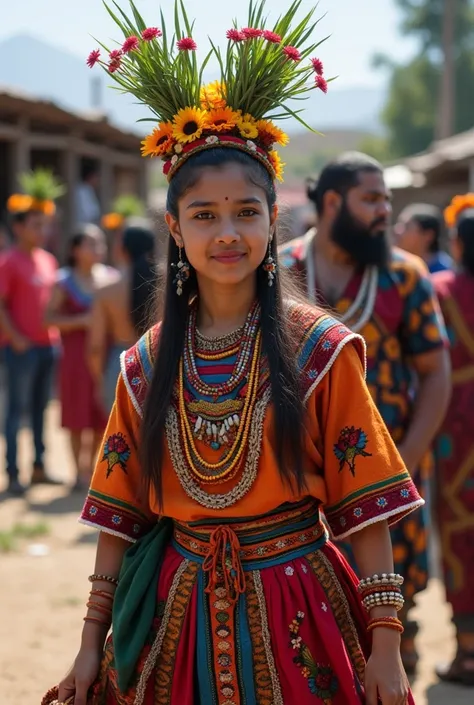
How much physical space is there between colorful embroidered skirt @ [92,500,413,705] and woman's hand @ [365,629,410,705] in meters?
0.09

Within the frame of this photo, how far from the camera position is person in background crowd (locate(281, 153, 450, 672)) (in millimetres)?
4430

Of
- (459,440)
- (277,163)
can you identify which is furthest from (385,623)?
(459,440)

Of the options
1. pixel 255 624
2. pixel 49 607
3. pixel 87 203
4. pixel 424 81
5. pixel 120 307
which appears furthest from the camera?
pixel 424 81

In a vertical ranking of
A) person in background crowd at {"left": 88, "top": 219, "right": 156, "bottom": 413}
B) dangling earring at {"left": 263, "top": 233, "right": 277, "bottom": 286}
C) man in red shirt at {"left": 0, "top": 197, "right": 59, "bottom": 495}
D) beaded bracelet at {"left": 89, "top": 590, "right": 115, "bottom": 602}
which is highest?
man in red shirt at {"left": 0, "top": 197, "right": 59, "bottom": 495}

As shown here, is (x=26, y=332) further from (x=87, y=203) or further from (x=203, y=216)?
(x=87, y=203)

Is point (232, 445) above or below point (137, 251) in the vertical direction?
below

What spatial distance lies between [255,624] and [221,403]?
1.84ft

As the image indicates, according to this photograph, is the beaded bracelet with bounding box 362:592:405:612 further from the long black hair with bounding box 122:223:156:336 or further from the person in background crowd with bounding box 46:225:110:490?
the person in background crowd with bounding box 46:225:110:490

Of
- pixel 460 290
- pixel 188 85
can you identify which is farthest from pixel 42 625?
pixel 188 85

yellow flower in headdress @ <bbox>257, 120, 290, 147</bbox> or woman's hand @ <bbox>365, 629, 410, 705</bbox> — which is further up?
yellow flower in headdress @ <bbox>257, 120, 290, 147</bbox>

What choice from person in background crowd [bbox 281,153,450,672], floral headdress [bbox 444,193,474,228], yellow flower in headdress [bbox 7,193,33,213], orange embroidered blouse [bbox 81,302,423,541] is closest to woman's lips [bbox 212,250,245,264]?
orange embroidered blouse [bbox 81,302,423,541]

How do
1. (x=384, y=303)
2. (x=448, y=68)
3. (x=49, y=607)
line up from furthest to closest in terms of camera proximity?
1. (x=448, y=68)
2. (x=49, y=607)
3. (x=384, y=303)

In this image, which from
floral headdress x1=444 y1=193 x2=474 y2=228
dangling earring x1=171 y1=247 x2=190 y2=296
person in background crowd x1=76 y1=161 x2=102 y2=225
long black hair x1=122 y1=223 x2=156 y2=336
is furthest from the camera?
person in background crowd x1=76 y1=161 x2=102 y2=225

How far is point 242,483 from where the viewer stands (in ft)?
9.38
